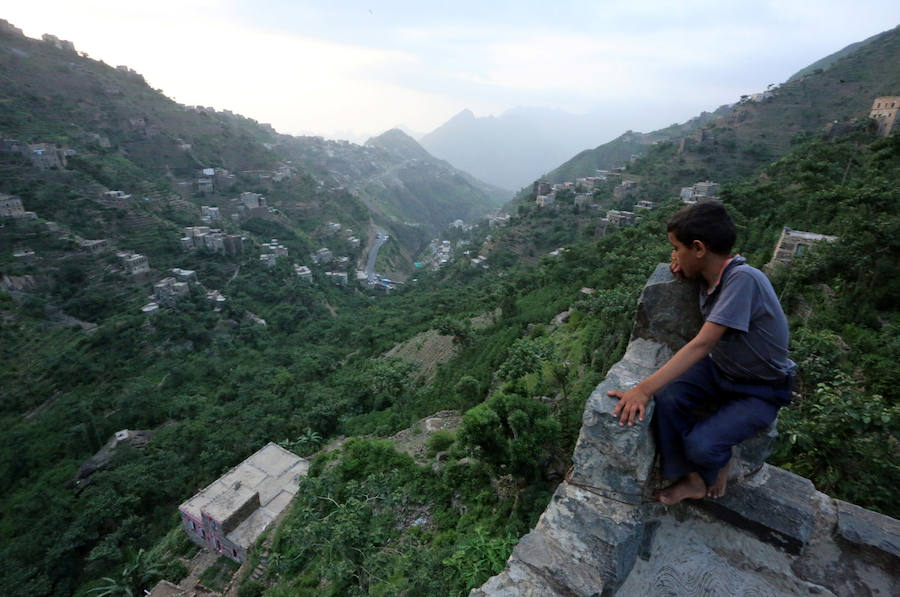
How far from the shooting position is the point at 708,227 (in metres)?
2.10

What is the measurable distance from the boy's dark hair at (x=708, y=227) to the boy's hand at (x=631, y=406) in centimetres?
88

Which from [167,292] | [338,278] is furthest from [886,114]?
[167,292]

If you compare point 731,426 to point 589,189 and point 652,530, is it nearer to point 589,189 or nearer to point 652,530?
point 652,530

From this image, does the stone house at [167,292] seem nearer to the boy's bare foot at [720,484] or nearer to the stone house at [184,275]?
the stone house at [184,275]

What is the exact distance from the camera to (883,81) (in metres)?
36.7

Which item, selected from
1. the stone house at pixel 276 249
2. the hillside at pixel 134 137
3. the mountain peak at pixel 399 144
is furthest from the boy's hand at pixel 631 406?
the mountain peak at pixel 399 144

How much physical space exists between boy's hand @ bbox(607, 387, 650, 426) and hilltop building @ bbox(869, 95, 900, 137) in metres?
31.3

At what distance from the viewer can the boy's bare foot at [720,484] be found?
2.20 m

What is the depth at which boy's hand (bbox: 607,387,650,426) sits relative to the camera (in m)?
2.01

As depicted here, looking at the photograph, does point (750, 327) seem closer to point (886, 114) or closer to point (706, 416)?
point (706, 416)

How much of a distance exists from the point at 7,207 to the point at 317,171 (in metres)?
52.7

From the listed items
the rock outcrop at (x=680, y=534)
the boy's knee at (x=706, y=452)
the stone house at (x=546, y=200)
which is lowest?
the stone house at (x=546, y=200)

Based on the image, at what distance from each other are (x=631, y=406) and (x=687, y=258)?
903 millimetres

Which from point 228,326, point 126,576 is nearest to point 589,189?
point 228,326
